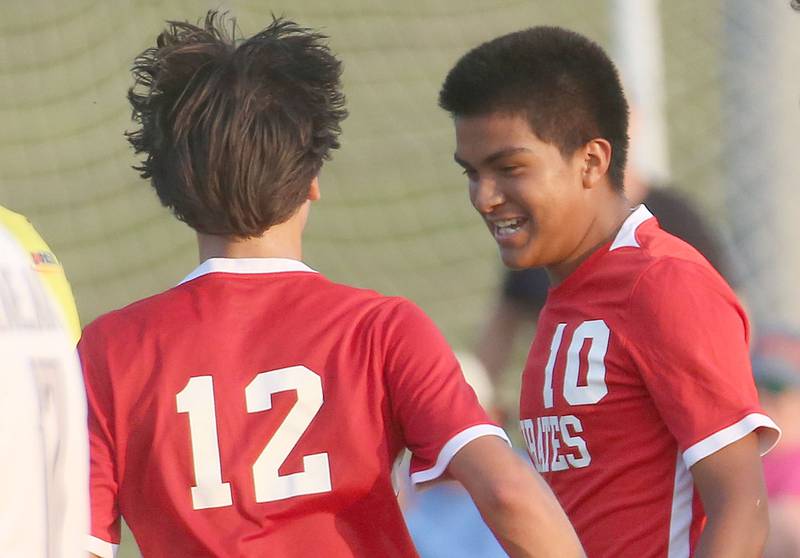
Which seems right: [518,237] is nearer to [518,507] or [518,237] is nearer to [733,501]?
[733,501]

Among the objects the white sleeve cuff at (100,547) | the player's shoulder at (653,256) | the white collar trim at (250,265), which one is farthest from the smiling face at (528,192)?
the white sleeve cuff at (100,547)

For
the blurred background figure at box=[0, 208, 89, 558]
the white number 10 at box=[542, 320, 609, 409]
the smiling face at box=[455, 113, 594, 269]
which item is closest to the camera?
the blurred background figure at box=[0, 208, 89, 558]

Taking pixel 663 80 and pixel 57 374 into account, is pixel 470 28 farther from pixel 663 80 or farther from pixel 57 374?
pixel 57 374

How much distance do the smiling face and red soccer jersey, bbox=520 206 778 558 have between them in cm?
9

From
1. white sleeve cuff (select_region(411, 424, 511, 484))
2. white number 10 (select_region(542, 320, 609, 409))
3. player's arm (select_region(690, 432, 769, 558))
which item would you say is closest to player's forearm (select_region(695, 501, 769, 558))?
player's arm (select_region(690, 432, 769, 558))

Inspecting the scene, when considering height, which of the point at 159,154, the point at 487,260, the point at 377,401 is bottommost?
the point at 487,260

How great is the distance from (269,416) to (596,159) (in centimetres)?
92

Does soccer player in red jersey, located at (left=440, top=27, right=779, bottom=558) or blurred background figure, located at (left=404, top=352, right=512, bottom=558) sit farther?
blurred background figure, located at (left=404, top=352, right=512, bottom=558)

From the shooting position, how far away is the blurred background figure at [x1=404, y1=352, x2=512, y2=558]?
3689 mm

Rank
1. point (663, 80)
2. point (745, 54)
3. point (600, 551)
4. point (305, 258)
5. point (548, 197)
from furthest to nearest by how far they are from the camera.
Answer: point (305, 258) → point (663, 80) → point (745, 54) → point (548, 197) → point (600, 551)

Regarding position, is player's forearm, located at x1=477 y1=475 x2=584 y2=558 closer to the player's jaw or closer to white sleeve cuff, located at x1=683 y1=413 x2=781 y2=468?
white sleeve cuff, located at x1=683 y1=413 x2=781 y2=468

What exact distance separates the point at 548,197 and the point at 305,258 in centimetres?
537

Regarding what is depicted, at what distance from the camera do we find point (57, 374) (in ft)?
5.77

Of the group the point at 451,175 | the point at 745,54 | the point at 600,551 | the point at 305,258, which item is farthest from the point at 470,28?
the point at 600,551
